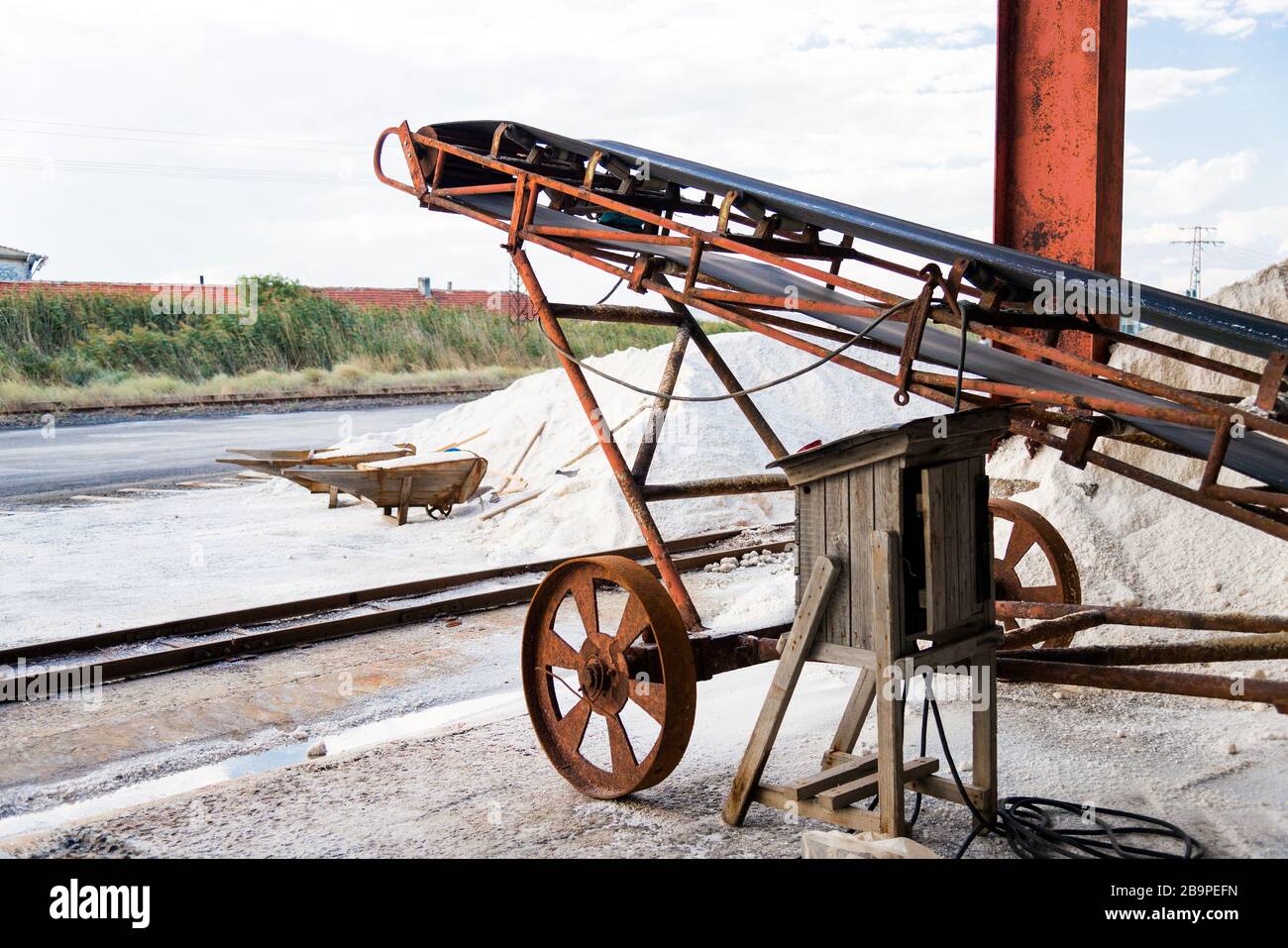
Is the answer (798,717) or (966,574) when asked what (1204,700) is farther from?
(966,574)

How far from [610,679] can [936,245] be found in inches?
88.1

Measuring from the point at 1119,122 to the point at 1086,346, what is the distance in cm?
173

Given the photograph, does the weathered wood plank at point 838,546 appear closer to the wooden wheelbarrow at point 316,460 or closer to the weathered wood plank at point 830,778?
the weathered wood plank at point 830,778

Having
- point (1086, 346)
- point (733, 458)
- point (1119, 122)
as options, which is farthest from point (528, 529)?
point (1119, 122)

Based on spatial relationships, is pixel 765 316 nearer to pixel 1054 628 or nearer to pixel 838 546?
pixel 838 546

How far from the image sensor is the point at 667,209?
6.00 m

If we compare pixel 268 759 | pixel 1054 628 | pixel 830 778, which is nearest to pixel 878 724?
pixel 830 778

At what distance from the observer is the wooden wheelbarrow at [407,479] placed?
12508 millimetres

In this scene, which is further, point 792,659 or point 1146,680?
point 1146,680

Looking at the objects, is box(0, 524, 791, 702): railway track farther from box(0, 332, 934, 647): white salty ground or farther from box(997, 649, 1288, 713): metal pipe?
box(997, 649, 1288, 713): metal pipe

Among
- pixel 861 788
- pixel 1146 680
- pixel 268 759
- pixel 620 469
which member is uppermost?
pixel 620 469

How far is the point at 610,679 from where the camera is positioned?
481cm


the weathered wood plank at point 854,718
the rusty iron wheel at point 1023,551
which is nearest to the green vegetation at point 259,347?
the rusty iron wheel at point 1023,551
